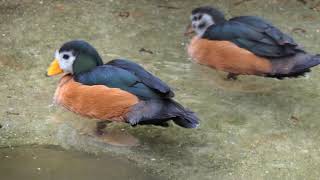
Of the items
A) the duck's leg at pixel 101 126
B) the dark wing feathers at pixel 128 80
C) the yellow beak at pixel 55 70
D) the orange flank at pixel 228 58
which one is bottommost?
the duck's leg at pixel 101 126

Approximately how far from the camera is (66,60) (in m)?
4.14

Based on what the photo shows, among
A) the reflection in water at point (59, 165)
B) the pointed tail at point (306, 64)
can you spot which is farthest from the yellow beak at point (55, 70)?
the pointed tail at point (306, 64)

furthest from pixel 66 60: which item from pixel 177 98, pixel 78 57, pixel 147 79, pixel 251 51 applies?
pixel 251 51

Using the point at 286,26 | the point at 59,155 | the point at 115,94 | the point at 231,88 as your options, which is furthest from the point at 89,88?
the point at 286,26

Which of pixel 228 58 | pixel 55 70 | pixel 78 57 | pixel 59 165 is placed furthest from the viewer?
pixel 228 58

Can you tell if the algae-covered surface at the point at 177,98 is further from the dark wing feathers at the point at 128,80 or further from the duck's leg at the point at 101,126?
the dark wing feathers at the point at 128,80

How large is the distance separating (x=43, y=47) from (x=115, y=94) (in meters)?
1.35

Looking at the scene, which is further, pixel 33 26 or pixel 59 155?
pixel 33 26

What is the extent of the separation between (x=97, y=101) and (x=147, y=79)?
1.02 feet

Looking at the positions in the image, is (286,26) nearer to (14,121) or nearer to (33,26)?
(33,26)

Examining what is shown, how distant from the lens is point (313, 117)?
419 cm

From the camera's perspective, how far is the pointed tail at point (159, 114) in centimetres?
369

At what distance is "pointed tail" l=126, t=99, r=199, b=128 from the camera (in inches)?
145

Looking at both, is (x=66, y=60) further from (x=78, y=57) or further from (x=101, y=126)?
(x=101, y=126)
